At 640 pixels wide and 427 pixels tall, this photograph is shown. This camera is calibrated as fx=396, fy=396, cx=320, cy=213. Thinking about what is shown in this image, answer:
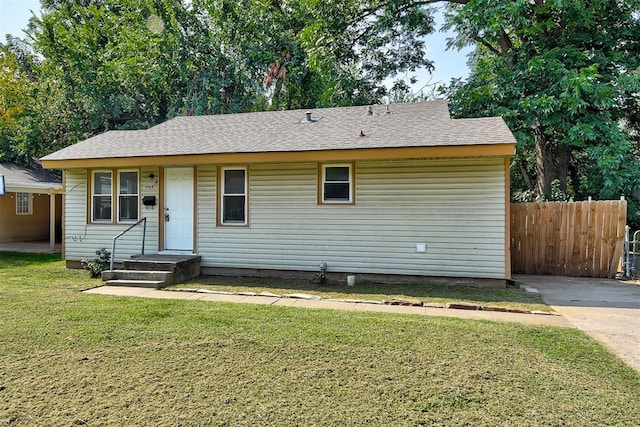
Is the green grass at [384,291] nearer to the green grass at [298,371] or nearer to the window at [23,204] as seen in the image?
the green grass at [298,371]

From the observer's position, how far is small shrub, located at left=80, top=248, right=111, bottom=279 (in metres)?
8.09

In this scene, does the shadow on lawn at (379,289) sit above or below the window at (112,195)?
below

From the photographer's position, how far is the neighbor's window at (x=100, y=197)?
912cm

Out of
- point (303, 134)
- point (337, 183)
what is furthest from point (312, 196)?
point (303, 134)

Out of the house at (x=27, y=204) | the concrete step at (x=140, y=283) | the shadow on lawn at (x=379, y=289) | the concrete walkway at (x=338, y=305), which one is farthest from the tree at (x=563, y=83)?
Answer: the house at (x=27, y=204)

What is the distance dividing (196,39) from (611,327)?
1780 cm

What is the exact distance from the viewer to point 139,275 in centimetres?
743

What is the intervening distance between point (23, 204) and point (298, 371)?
16438 millimetres

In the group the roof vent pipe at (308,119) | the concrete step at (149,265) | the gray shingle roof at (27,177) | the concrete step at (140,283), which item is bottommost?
the concrete step at (140,283)

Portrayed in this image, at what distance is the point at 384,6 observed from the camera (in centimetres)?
1478

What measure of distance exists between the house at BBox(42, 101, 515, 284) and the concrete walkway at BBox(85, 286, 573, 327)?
5.46 feet

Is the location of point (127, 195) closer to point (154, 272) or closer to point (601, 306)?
point (154, 272)

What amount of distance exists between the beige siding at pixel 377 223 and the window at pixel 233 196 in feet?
0.67

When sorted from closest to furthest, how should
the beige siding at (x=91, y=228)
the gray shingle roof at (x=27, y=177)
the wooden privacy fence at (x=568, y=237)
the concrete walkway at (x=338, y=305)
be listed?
1. the concrete walkway at (x=338, y=305)
2. the wooden privacy fence at (x=568, y=237)
3. the beige siding at (x=91, y=228)
4. the gray shingle roof at (x=27, y=177)
